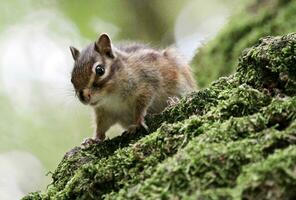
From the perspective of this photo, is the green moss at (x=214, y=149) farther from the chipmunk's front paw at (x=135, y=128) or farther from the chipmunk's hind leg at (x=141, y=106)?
the chipmunk's hind leg at (x=141, y=106)

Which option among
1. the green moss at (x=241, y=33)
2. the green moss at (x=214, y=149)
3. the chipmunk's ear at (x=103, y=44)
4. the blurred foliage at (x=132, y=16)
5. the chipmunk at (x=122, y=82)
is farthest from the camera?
the blurred foliage at (x=132, y=16)

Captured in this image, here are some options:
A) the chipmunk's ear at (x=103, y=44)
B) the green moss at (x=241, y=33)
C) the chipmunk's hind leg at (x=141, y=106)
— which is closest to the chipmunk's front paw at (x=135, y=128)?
the chipmunk's hind leg at (x=141, y=106)

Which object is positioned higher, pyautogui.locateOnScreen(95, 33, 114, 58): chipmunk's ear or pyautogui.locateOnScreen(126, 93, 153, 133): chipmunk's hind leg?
pyautogui.locateOnScreen(95, 33, 114, 58): chipmunk's ear

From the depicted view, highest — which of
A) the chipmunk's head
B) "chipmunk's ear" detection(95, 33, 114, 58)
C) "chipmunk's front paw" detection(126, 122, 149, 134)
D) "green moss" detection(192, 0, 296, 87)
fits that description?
"green moss" detection(192, 0, 296, 87)

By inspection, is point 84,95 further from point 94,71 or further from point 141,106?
point 141,106

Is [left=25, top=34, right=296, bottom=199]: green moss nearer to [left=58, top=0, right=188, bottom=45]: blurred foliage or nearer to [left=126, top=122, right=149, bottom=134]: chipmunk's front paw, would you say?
[left=126, top=122, right=149, bottom=134]: chipmunk's front paw

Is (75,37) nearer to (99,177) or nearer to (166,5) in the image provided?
(166,5)

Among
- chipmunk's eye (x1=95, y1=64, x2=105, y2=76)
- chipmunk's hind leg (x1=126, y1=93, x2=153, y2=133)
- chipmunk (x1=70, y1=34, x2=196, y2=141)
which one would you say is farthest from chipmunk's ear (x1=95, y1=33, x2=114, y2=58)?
chipmunk's hind leg (x1=126, y1=93, x2=153, y2=133)
